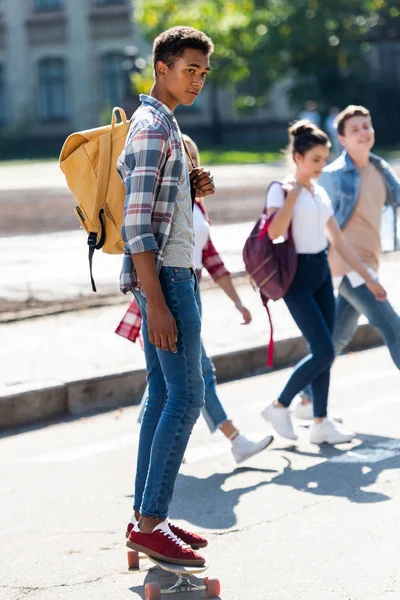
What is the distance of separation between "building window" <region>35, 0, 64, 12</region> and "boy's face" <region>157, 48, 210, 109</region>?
45.1m

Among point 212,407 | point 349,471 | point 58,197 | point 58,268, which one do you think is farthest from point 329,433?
point 58,197

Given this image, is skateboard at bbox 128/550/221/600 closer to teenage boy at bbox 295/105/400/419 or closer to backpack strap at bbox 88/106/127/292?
backpack strap at bbox 88/106/127/292

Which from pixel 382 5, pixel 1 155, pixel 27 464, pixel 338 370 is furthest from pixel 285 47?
pixel 27 464

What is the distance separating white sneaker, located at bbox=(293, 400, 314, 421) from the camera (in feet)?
23.0

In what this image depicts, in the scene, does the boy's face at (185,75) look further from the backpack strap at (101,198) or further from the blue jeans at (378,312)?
the blue jeans at (378,312)

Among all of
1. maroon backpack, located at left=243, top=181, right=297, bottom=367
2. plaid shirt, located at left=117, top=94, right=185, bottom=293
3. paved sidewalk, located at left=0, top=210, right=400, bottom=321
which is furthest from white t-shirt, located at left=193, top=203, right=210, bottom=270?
paved sidewalk, located at left=0, top=210, right=400, bottom=321

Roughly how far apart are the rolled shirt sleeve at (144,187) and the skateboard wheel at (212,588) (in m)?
1.17

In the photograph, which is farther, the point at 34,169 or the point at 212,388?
the point at 34,169

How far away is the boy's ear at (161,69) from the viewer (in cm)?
425

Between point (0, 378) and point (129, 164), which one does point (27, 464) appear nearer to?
point (0, 378)

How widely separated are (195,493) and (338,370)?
307 cm

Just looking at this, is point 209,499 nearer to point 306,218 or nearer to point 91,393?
point 306,218

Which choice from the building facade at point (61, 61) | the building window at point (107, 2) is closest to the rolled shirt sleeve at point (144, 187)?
the building facade at point (61, 61)

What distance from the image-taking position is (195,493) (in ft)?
18.5
